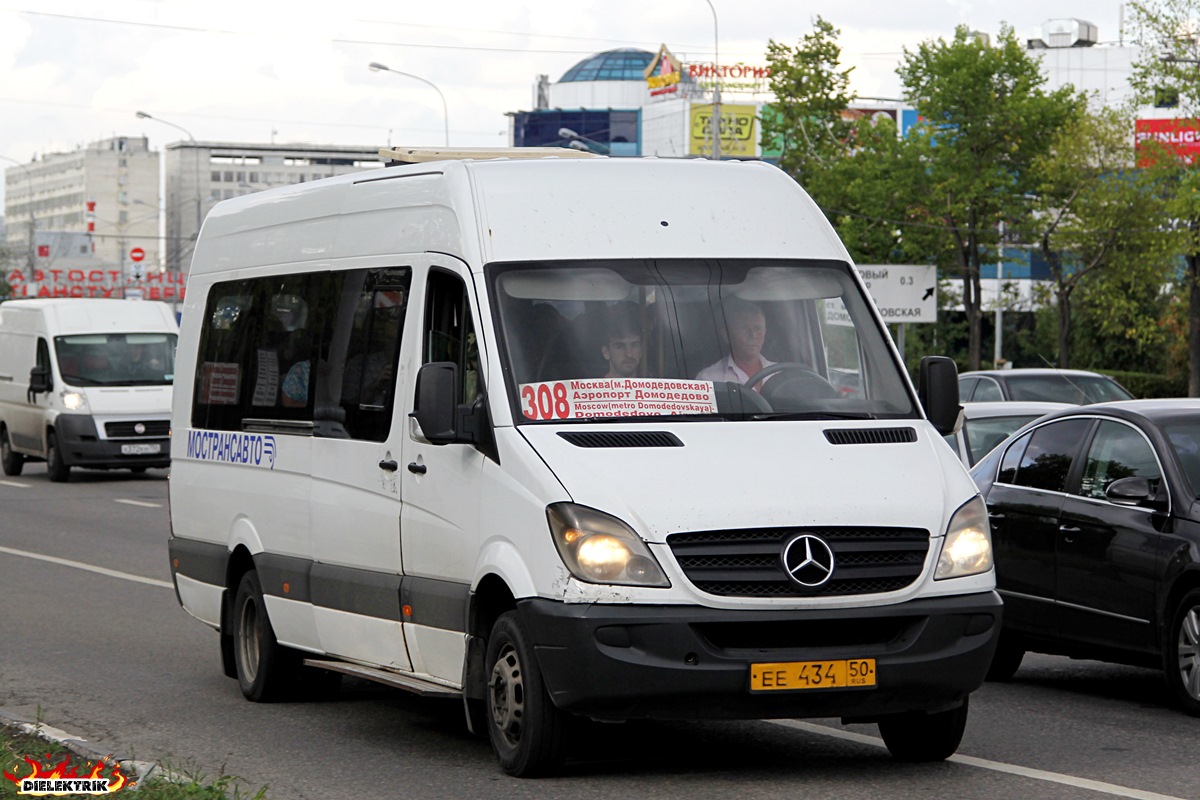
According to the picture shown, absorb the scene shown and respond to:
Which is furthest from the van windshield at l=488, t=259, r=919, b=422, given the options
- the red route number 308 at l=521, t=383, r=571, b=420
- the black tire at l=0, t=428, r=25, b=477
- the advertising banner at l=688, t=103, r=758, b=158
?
the advertising banner at l=688, t=103, r=758, b=158

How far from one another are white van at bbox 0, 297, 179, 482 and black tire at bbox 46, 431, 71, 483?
0.05 feet

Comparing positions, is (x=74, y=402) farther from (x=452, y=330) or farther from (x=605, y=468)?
(x=605, y=468)

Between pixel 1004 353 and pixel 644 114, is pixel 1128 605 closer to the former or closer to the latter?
pixel 1004 353

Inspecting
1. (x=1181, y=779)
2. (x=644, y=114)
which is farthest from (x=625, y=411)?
(x=644, y=114)

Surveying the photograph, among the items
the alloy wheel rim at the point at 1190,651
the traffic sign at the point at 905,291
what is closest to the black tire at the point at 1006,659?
the alloy wheel rim at the point at 1190,651

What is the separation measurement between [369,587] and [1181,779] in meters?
3.34

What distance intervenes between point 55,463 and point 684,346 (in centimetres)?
2250

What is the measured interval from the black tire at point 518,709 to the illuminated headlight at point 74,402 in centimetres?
2172

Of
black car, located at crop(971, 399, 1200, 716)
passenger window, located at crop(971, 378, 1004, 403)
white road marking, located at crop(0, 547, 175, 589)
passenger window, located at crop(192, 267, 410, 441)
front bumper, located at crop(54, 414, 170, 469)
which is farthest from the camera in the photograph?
front bumper, located at crop(54, 414, 170, 469)

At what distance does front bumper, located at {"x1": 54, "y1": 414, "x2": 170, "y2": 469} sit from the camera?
27984 millimetres

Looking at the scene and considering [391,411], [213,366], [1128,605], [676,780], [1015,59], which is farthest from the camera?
[1015,59]

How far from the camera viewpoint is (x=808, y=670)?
695cm

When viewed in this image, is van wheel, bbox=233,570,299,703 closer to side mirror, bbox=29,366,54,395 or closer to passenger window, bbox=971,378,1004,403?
passenger window, bbox=971,378,1004,403

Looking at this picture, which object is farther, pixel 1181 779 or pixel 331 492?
pixel 331 492
